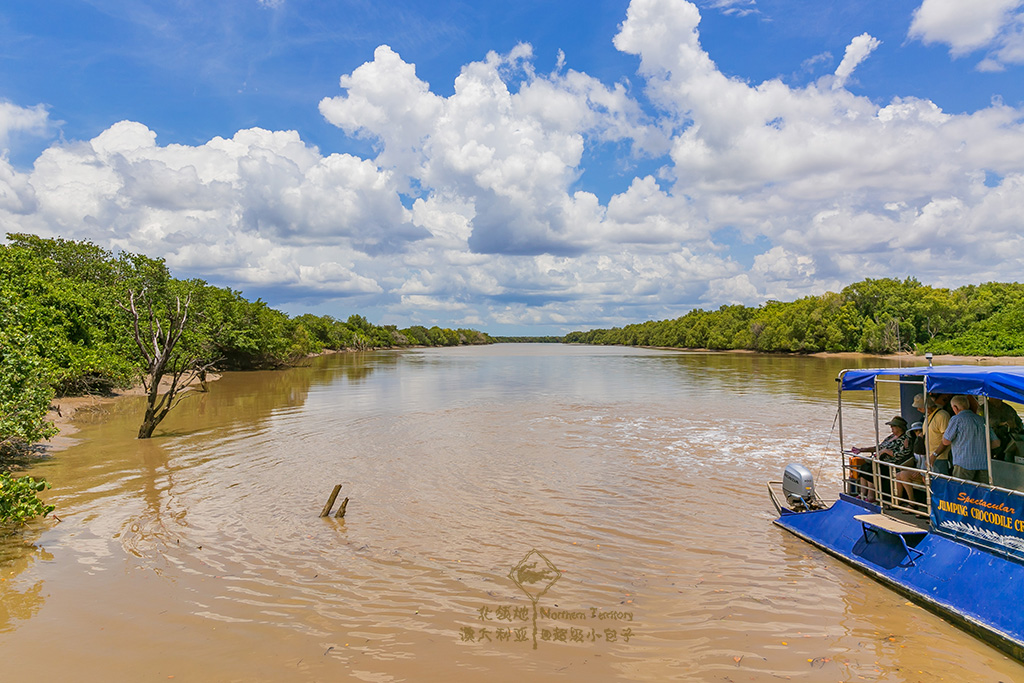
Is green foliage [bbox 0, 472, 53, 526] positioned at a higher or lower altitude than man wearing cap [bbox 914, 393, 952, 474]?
lower

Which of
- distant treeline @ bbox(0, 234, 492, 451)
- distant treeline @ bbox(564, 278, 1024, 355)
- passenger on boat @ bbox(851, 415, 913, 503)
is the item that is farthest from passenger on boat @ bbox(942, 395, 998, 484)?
distant treeline @ bbox(564, 278, 1024, 355)

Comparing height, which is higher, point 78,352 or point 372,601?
point 78,352

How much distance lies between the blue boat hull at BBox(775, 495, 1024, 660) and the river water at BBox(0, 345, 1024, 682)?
0.22 metres

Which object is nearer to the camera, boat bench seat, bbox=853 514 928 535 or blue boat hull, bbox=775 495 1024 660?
blue boat hull, bbox=775 495 1024 660

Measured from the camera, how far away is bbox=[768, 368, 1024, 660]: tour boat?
6719mm

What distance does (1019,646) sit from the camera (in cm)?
623

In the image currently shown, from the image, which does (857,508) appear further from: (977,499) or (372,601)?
(372,601)

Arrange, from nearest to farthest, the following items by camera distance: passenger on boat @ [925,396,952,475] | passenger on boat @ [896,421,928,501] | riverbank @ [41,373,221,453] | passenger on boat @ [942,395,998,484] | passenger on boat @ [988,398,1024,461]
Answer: passenger on boat @ [942,395,998,484] → passenger on boat @ [988,398,1024,461] → passenger on boat @ [925,396,952,475] → passenger on boat @ [896,421,928,501] → riverbank @ [41,373,221,453]

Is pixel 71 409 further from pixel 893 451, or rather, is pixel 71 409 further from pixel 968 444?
pixel 968 444

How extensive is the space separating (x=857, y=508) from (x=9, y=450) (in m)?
21.0

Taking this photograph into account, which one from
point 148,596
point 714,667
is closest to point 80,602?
point 148,596

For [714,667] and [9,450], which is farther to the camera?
[9,450]

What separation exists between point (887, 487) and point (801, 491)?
1.58 metres

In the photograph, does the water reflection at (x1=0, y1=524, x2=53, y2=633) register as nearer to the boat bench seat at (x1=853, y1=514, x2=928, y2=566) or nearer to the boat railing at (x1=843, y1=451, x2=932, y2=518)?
the boat bench seat at (x1=853, y1=514, x2=928, y2=566)
